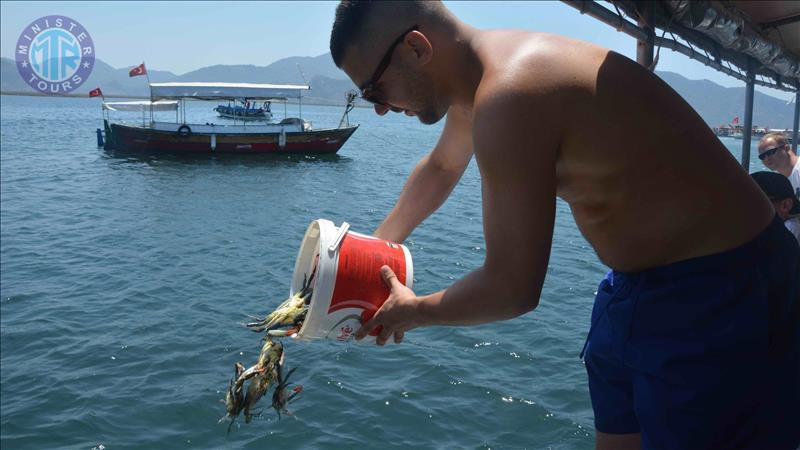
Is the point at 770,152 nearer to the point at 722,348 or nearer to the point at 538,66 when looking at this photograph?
the point at 722,348

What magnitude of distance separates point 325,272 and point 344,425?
204 inches

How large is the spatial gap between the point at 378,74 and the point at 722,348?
1.20 metres

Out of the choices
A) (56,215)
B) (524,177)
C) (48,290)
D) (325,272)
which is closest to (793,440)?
(524,177)

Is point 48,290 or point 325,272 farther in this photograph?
A: point 48,290

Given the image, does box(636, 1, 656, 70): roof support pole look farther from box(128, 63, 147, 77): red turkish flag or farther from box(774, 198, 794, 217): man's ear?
box(128, 63, 147, 77): red turkish flag

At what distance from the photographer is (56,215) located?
21.3m

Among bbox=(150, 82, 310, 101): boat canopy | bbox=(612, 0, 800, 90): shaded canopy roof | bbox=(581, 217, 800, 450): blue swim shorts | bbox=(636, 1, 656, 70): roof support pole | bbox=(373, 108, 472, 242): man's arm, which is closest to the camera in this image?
bbox=(581, 217, 800, 450): blue swim shorts

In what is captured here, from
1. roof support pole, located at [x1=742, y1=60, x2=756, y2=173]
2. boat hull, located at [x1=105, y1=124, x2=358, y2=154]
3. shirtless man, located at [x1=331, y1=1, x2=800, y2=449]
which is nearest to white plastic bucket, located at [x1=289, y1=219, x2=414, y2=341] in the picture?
shirtless man, located at [x1=331, y1=1, x2=800, y2=449]

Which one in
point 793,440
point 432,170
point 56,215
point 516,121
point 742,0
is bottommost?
point 56,215

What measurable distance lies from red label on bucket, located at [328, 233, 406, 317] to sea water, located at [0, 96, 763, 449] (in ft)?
3.94

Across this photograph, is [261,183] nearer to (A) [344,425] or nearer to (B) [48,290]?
(B) [48,290]

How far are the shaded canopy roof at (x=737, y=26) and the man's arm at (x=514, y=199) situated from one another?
3317 millimetres

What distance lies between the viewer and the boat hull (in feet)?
121

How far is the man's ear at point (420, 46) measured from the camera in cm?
201
